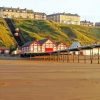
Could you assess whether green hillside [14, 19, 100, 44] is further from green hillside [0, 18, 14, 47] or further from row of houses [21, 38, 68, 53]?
row of houses [21, 38, 68, 53]

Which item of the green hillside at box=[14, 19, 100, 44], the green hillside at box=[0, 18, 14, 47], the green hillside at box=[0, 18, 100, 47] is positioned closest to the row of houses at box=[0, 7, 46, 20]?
the green hillside at box=[14, 19, 100, 44]

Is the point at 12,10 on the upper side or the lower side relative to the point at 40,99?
upper

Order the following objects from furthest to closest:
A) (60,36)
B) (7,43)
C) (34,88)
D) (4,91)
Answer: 1. (60,36)
2. (7,43)
3. (34,88)
4. (4,91)

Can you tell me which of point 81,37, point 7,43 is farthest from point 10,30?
point 81,37

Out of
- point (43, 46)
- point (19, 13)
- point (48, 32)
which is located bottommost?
point (43, 46)

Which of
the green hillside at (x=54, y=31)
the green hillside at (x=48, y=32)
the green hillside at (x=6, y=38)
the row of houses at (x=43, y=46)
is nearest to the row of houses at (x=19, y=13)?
the green hillside at (x=54, y=31)

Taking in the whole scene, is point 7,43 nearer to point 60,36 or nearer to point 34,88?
point 60,36

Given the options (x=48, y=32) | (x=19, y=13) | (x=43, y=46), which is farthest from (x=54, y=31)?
(x=43, y=46)

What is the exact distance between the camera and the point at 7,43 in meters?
119

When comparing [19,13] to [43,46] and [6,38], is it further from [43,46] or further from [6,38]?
[43,46]

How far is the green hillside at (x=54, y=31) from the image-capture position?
139 metres

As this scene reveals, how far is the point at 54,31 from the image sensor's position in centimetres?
14675

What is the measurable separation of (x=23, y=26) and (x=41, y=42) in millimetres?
47885

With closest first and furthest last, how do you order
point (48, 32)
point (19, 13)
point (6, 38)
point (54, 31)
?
point (6, 38) → point (48, 32) → point (54, 31) → point (19, 13)
